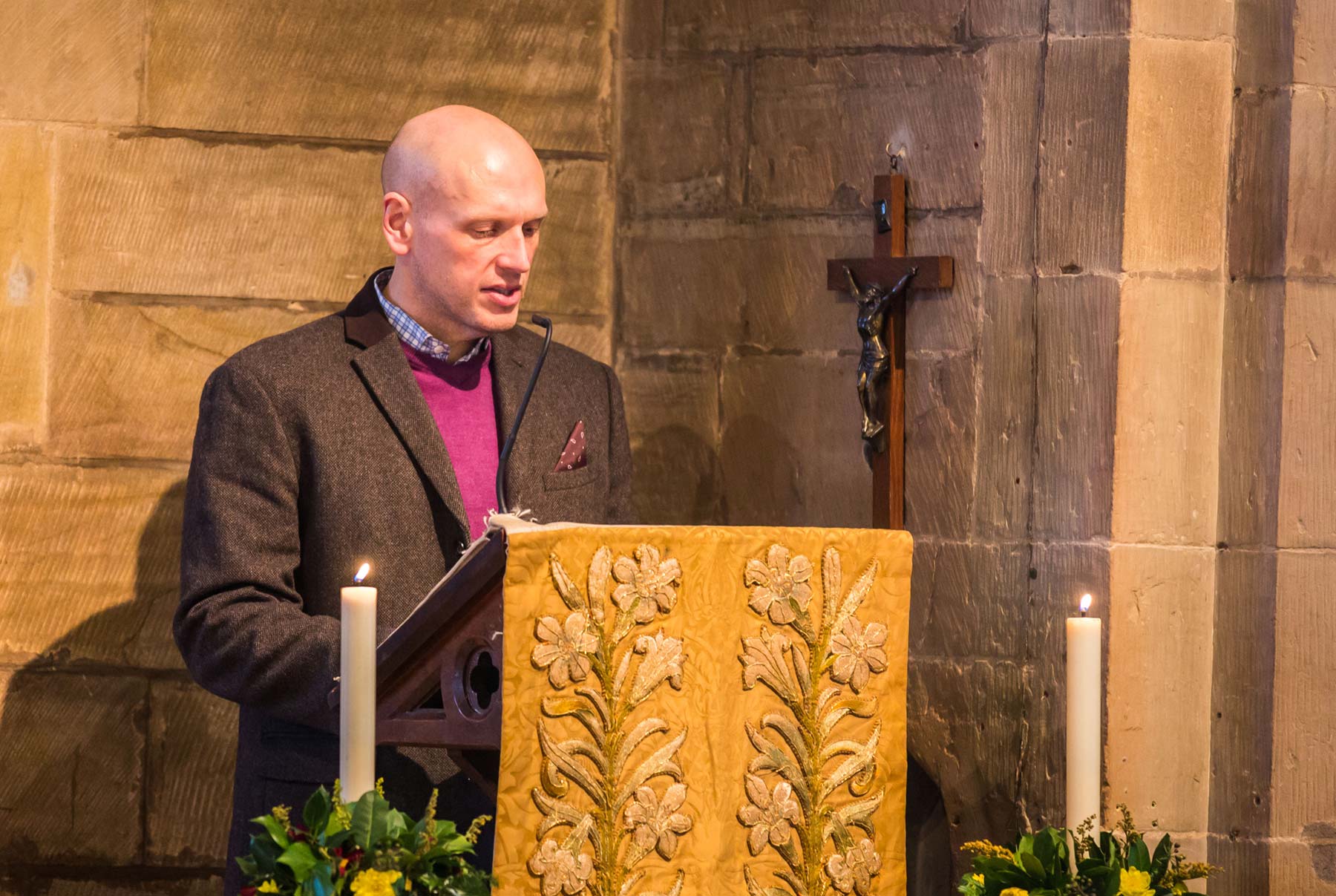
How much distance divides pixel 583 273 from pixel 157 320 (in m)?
0.87

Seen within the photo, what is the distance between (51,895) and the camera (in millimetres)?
3004

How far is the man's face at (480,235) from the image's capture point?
2.35 meters

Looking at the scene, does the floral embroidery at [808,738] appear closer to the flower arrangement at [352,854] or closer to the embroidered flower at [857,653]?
the embroidered flower at [857,653]

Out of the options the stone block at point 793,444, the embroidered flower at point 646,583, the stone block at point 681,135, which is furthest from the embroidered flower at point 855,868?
the stone block at point 681,135

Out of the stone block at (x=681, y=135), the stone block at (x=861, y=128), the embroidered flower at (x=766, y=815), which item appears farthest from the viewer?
the stone block at (x=681, y=135)

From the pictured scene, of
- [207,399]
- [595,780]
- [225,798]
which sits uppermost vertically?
[207,399]

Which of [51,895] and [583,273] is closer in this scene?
[51,895]

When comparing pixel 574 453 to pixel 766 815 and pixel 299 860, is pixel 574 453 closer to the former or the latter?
pixel 766 815

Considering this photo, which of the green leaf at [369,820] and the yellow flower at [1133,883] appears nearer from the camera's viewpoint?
the green leaf at [369,820]

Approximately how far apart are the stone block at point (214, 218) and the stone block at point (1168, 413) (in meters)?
1.50

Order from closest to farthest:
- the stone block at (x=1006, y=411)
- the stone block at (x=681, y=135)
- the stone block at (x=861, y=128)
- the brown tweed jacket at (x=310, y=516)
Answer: the brown tweed jacket at (x=310, y=516) < the stone block at (x=1006, y=411) < the stone block at (x=861, y=128) < the stone block at (x=681, y=135)

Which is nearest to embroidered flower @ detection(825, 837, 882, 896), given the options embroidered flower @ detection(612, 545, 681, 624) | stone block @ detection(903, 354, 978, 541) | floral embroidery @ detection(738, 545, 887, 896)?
floral embroidery @ detection(738, 545, 887, 896)

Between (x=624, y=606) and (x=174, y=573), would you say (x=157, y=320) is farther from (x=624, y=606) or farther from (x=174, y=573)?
(x=624, y=606)

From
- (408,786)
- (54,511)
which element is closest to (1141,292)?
(408,786)
